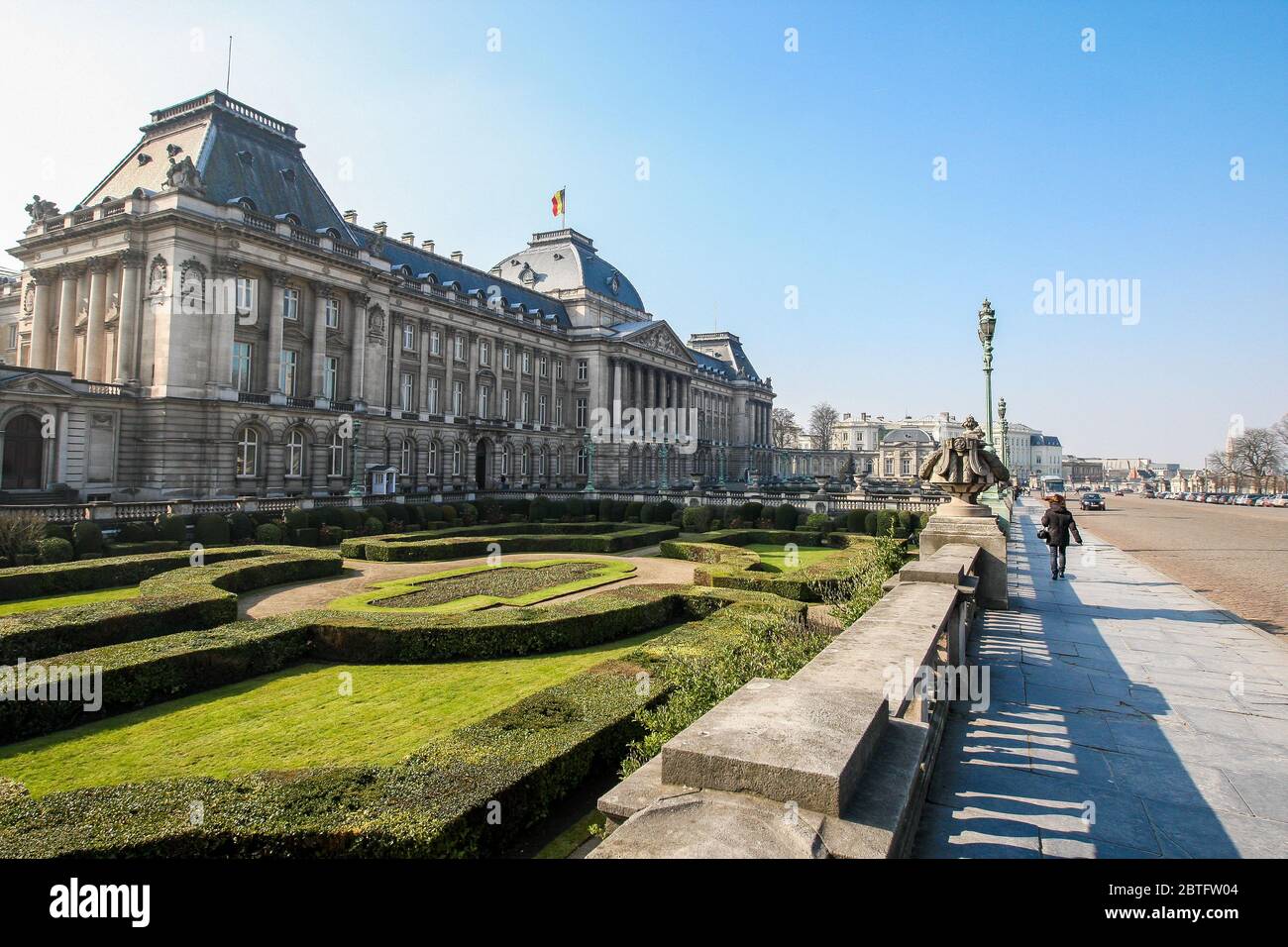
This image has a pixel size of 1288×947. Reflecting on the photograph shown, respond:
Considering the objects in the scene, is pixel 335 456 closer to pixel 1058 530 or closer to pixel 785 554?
pixel 785 554

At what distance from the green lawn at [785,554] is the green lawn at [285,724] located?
1154 centimetres

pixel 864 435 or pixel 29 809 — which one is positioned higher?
pixel 864 435

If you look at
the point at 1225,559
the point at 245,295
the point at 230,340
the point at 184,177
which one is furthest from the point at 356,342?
the point at 1225,559

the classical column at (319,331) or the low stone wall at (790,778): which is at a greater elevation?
the classical column at (319,331)

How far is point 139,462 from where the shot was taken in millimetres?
34250

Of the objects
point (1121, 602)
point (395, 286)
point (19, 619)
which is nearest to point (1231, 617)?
point (1121, 602)

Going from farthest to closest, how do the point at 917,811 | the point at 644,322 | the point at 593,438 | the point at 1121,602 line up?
the point at 644,322, the point at 593,438, the point at 1121,602, the point at 917,811

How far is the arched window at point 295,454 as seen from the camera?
3938 cm

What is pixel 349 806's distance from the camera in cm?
525

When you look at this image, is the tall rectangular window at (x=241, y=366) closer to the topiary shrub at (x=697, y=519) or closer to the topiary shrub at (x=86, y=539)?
the topiary shrub at (x=86, y=539)

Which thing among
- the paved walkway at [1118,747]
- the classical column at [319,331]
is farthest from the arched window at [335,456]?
the paved walkway at [1118,747]
